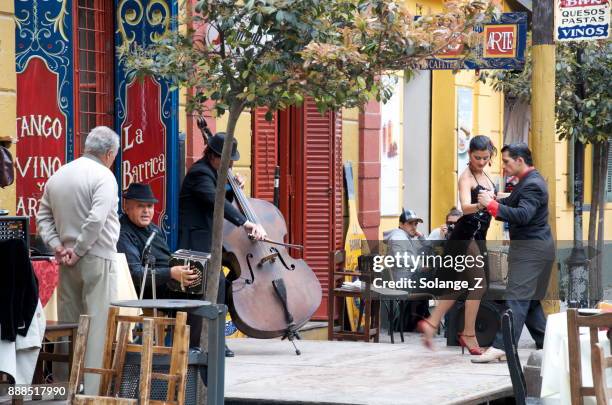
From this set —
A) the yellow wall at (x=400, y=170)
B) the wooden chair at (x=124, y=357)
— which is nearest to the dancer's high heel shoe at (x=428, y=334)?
the wooden chair at (x=124, y=357)

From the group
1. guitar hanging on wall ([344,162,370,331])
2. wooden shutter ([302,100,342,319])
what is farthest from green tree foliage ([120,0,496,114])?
guitar hanging on wall ([344,162,370,331])

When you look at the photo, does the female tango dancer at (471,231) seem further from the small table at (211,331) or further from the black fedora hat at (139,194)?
the small table at (211,331)

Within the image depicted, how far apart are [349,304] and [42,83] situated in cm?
537

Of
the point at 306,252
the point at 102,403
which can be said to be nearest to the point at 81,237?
the point at 102,403

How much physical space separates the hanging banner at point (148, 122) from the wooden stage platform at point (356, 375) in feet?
4.68

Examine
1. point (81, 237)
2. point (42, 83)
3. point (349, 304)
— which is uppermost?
point (42, 83)

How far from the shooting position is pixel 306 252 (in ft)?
51.8

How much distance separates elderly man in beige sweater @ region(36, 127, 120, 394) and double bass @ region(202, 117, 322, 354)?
1862 millimetres

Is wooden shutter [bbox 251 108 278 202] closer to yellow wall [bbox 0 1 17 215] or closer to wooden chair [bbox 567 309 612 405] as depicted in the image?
yellow wall [bbox 0 1 17 215]

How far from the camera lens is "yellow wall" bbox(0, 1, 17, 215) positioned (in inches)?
423

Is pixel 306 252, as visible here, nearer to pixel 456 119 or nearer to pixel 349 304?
pixel 349 304

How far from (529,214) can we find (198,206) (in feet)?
8.20

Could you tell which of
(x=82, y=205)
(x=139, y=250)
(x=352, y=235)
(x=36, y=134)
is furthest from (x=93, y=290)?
(x=352, y=235)

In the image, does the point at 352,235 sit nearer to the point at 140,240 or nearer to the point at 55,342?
the point at 140,240
